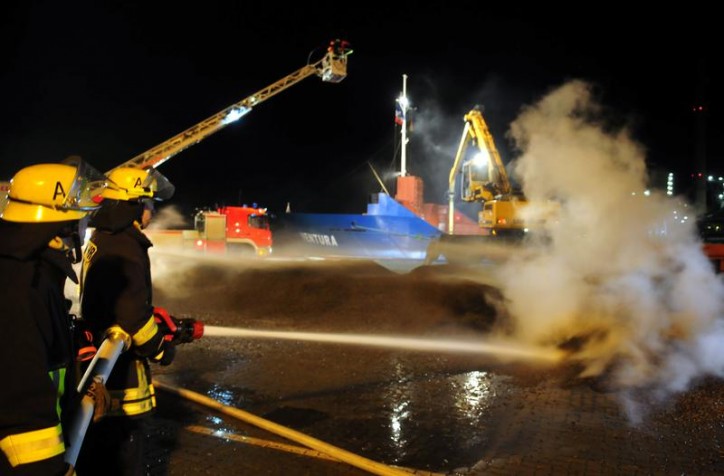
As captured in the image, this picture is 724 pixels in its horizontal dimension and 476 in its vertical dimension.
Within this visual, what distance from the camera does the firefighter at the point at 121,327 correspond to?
3.00m

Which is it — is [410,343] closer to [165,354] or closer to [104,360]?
[165,354]

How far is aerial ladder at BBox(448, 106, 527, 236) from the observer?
16.8 meters

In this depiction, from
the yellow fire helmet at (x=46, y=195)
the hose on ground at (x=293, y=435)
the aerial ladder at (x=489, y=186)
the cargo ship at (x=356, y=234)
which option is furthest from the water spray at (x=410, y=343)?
the cargo ship at (x=356, y=234)

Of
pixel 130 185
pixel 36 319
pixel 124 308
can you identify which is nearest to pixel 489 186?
pixel 130 185

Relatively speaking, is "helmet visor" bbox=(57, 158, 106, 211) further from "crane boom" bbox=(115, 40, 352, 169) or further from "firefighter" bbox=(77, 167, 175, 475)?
"crane boom" bbox=(115, 40, 352, 169)

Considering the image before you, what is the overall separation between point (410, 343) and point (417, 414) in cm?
323

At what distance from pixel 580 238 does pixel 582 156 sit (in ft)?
5.27

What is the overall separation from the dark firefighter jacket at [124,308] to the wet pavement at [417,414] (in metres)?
1.14

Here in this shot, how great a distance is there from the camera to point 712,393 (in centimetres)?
553

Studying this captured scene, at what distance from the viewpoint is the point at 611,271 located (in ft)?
27.7

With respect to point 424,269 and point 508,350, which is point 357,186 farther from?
point 508,350

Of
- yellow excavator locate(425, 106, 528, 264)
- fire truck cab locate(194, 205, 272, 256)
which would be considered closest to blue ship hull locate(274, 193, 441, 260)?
fire truck cab locate(194, 205, 272, 256)

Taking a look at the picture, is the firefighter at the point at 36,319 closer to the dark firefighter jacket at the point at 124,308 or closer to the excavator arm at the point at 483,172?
the dark firefighter jacket at the point at 124,308

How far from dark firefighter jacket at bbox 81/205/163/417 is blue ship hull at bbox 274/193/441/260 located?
20.7 m
